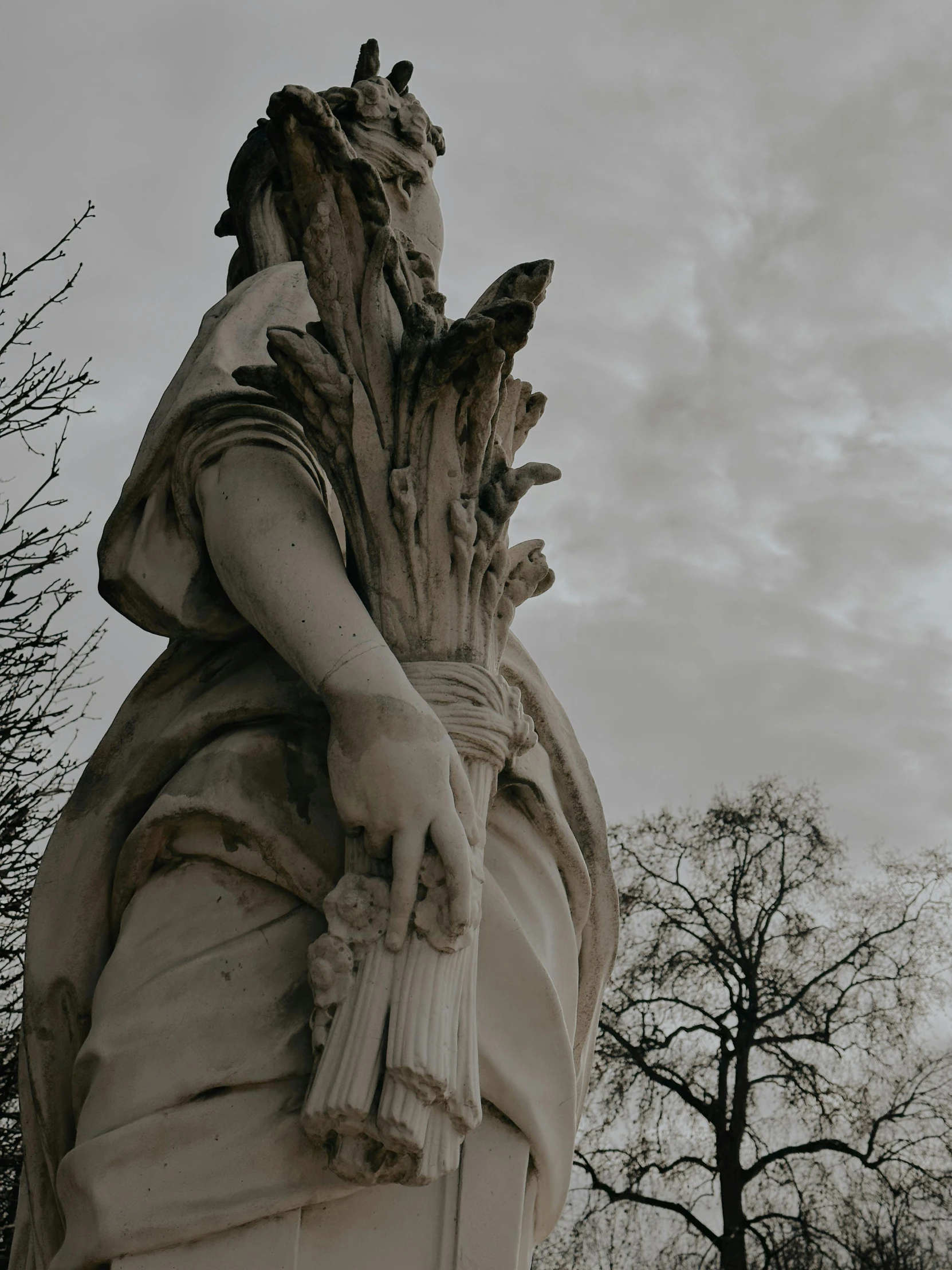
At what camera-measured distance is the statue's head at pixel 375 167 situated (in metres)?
3.65

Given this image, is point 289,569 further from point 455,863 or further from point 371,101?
point 371,101

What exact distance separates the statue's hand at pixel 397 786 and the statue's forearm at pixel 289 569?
0.13 ft

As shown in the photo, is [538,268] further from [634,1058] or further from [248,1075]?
[634,1058]

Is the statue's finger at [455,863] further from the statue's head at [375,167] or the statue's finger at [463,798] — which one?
the statue's head at [375,167]

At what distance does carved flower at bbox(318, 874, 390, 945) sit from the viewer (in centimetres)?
238

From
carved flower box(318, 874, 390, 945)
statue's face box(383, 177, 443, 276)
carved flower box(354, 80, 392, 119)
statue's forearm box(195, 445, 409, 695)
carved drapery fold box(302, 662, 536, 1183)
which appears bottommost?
carved drapery fold box(302, 662, 536, 1183)

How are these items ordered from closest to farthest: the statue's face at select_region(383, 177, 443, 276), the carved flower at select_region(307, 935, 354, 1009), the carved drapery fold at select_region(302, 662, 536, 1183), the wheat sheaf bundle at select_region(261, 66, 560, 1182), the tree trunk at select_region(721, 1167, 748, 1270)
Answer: the carved drapery fold at select_region(302, 662, 536, 1183) → the carved flower at select_region(307, 935, 354, 1009) → the wheat sheaf bundle at select_region(261, 66, 560, 1182) → the statue's face at select_region(383, 177, 443, 276) → the tree trunk at select_region(721, 1167, 748, 1270)

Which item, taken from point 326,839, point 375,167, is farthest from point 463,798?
point 375,167

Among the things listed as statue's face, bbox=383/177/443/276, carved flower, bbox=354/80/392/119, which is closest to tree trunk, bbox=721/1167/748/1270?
statue's face, bbox=383/177/443/276

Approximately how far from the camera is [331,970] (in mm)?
2357

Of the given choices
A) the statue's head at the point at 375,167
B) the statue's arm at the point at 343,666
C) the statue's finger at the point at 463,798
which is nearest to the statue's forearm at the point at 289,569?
the statue's arm at the point at 343,666

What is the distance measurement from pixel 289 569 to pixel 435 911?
65 centimetres

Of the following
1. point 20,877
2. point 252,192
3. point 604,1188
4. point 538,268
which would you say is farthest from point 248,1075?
point 604,1188

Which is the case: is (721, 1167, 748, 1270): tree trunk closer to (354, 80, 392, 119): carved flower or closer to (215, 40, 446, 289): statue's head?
(215, 40, 446, 289): statue's head
